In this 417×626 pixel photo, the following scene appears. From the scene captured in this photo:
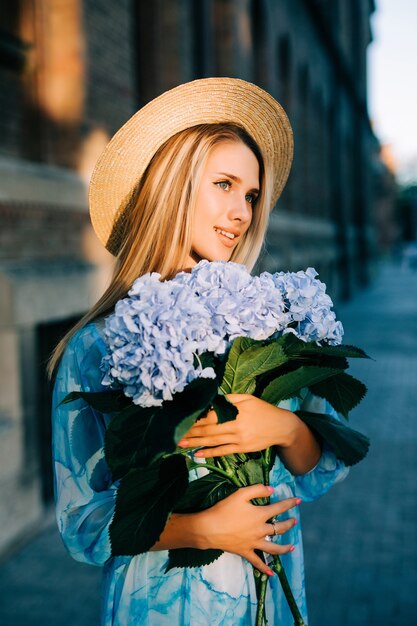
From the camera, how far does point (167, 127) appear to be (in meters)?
2.19

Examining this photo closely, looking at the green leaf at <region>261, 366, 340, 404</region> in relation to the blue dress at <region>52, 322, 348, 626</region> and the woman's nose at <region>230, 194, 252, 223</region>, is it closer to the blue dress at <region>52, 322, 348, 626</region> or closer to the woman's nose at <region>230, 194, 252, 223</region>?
the blue dress at <region>52, 322, 348, 626</region>

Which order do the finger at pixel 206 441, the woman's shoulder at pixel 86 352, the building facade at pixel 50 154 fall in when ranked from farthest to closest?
the building facade at pixel 50 154, the woman's shoulder at pixel 86 352, the finger at pixel 206 441

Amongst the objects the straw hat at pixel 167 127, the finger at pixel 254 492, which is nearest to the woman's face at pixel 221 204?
the straw hat at pixel 167 127

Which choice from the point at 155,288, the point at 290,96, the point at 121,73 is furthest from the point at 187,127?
the point at 290,96

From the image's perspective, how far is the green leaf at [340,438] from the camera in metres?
1.71

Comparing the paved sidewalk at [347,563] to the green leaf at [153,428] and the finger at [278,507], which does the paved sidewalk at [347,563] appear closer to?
the finger at [278,507]

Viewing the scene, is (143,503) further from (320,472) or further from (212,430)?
(320,472)

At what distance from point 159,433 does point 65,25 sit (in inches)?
205

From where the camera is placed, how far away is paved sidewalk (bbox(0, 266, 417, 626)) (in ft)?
13.2

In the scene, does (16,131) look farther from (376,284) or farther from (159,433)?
(376,284)

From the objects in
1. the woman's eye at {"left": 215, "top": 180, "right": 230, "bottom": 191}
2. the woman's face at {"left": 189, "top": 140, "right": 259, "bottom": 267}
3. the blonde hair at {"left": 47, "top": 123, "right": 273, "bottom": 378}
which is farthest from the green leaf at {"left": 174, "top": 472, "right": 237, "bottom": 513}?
the woman's eye at {"left": 215, "top": 180, "right": 230, "bottom": 191}

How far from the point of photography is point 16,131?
5.46 metres

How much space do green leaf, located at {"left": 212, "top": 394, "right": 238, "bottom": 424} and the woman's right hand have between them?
25 cm

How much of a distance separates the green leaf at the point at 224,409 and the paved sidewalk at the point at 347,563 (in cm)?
290
